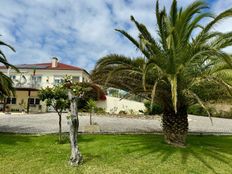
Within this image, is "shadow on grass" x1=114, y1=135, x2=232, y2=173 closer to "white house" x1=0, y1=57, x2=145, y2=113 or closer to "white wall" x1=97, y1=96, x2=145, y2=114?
"white house" x1=0, y1=57, x2=145, y2=113

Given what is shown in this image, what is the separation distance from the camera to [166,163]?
10102 mm

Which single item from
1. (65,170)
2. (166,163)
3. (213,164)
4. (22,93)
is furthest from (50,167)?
(22,93)

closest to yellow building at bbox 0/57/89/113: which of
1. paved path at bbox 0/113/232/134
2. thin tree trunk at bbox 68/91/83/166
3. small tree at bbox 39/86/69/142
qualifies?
paved path at bbox 0/113/232/134

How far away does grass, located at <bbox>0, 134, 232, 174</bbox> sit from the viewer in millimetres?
9414

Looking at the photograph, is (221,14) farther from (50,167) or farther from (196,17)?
(50,167)

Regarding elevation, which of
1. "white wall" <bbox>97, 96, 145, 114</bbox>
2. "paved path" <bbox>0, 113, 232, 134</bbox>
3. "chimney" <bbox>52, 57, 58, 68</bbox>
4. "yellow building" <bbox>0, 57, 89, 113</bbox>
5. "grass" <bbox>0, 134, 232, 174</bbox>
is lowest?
"grass" <bbox>0, 134, 232, 174</bbox>

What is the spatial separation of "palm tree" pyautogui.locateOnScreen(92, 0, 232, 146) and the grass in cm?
147

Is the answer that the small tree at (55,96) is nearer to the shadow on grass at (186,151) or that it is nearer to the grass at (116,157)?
the grass at (116,157)

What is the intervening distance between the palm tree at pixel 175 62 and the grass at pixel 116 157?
4.83 feet

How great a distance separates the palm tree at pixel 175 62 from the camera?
10750 mm

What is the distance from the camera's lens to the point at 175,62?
10.6 m

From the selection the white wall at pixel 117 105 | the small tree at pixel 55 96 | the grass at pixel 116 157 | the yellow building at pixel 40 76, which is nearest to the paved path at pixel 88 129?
the small tree at pixel 55 96

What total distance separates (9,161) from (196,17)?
31.4 feet

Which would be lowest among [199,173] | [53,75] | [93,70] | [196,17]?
[199,173]
